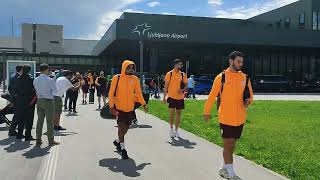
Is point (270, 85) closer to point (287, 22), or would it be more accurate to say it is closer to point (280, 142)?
point (287, 22)

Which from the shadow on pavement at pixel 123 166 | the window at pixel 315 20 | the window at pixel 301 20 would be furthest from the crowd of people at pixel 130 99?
the window at pixel 301 20

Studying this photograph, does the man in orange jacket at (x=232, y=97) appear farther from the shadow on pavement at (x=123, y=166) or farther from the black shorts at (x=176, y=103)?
the black shorts at (x=176, y=103)

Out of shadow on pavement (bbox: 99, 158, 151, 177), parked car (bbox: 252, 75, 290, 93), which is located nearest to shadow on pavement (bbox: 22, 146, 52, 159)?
shadow on pavement (bbox: 99, 158, 151, 177)

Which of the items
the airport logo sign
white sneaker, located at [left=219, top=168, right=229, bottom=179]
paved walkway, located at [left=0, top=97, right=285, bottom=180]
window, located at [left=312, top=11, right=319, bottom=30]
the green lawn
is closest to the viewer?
white sneaker, located at [left=219, top=168, right=229, bottom=179]

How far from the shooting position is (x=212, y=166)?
806 centimetres

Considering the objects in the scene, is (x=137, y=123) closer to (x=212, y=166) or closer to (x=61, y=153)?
(x=61, y=153)

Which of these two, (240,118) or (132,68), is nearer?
(240,118)

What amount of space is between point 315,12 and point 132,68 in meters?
52.9

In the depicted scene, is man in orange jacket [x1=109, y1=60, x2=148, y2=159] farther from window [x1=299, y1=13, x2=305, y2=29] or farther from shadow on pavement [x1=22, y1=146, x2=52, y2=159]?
window [x1=299, y1=13, x2=305, y2=29]

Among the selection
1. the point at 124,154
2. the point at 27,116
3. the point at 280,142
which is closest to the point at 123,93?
the point at 124,154

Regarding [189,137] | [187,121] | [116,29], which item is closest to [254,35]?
[116,29]

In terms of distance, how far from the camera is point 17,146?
33.6ft

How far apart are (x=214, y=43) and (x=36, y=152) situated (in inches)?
1513

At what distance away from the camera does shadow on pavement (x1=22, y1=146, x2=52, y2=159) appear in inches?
359
